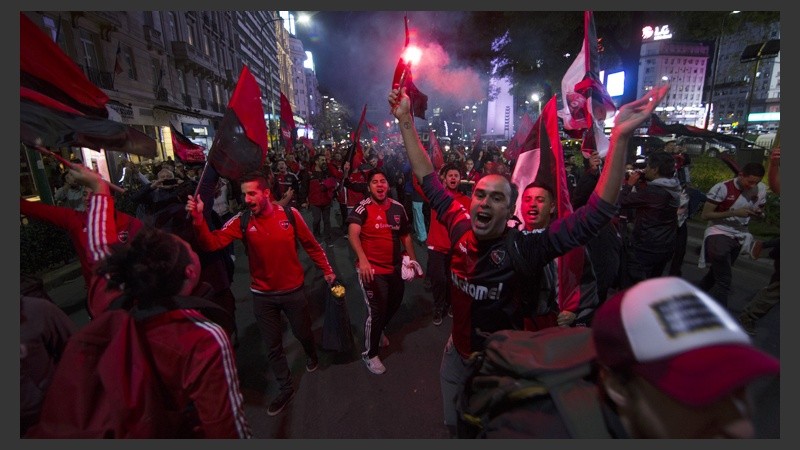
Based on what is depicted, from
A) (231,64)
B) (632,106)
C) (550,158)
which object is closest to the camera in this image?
(632,106)

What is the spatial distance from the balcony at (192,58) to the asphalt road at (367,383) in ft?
83.3

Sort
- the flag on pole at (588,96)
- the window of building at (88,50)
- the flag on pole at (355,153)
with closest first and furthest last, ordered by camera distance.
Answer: the flag on pole at (588,96), the flag on pole at (355,153), the window of building at (88,50)

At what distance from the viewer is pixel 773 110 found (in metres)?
85.2

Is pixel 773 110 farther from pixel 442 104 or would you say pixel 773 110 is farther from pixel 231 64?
pixel 231 64

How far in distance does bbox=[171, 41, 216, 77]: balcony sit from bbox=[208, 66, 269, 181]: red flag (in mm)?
27629

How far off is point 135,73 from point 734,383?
26.6m

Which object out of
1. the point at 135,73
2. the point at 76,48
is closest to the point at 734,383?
the point at 76,48

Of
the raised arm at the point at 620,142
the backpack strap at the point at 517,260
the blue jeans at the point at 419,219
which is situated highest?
the raised arm at the point at 620,142

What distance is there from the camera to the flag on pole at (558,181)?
2963 millimetres

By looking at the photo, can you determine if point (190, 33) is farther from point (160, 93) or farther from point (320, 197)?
point (320, 197)

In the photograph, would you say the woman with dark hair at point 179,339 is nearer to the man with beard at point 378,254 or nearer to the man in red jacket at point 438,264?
the man with beard at point 378,254

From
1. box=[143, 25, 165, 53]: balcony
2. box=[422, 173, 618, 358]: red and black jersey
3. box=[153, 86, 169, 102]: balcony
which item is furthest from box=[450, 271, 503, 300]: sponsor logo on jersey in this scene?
box=[143, 25, 165, 53]: balcony

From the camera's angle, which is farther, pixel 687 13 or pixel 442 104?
pixel 442 104

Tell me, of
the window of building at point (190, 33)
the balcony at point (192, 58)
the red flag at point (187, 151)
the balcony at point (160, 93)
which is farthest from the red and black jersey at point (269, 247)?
the window of building at point (190, 33)
